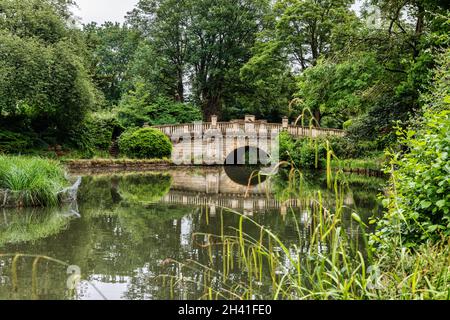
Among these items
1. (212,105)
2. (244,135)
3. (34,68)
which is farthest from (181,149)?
(34,68)

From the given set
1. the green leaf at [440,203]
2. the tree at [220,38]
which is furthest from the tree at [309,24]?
the green leaf at [440,203]

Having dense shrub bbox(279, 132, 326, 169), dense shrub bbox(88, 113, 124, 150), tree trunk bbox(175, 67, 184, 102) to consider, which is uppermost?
tree trunk bbox(175, 67, 184, 102)

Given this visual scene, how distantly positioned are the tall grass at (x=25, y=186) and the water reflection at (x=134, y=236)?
56 centimetres

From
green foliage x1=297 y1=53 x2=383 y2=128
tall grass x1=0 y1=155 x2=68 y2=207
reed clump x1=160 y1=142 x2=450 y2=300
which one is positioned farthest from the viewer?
green foliage x1=297 y1=53 x2=383 y2=128

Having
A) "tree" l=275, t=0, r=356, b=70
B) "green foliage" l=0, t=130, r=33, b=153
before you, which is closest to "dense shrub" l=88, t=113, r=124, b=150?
"green foliage" l=0, t=130, r=33, b=153

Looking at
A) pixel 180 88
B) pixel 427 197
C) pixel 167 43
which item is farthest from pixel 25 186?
pixel 180 88

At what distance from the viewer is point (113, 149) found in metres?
24.4

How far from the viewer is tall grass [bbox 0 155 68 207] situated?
29.2 ft

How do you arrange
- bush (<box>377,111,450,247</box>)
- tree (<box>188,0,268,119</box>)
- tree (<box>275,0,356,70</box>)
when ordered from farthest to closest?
tree (<box>188,0,268,119</box>)
tree (<box>275,0,356,70</box>)
bush (<box>377,111,450,247</box>)

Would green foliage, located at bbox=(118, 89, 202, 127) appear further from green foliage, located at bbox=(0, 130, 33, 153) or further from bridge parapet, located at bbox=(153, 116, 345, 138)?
green foliage, located at bbox=(0, 130, 33, 153)

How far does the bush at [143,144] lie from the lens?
77.2ft

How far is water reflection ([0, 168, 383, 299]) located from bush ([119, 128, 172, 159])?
34.9ft

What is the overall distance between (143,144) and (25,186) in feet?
47.6

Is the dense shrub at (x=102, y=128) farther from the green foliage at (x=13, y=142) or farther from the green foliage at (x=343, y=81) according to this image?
the green foliage at (x=343, y=81)
